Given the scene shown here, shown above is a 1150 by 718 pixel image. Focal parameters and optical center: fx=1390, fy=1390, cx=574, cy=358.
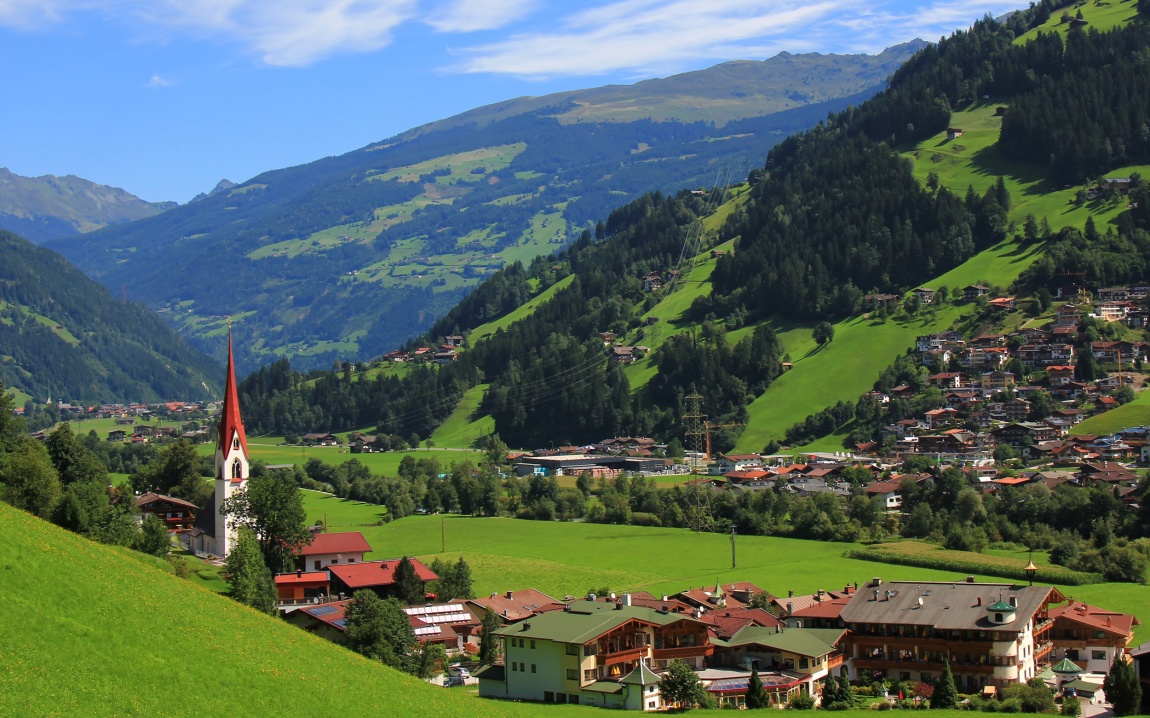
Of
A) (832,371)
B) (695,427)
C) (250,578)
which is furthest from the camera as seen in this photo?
(832,371)

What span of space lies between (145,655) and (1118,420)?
330 feet

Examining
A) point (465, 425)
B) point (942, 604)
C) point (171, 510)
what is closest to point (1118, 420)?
point (942, 604)

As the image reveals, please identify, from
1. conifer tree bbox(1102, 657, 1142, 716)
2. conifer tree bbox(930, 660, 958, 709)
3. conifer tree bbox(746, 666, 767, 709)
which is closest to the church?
conifer tree bbox(746, 666, 767, 709)

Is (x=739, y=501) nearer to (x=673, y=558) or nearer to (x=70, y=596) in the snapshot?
(x=673, y=558)

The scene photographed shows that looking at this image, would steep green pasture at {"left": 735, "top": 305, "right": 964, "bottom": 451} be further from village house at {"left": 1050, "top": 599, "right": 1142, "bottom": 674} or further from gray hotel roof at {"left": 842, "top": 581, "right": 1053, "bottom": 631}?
village house at {"left": 1050, "top": 599, "right": 1142, "bottom": 674}

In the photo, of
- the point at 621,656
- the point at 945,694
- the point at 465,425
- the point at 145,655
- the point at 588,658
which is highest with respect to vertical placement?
the point at 145,655

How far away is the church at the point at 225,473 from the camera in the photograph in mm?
75875

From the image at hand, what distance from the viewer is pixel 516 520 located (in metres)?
105

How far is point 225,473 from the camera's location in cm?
7675

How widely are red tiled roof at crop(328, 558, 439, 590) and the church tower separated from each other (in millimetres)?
7480

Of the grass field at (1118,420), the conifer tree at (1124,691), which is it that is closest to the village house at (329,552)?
the conifer tree at (1124,691)

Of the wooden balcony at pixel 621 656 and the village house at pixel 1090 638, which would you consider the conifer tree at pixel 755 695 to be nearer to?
the wooden balcony at pixel 621 656

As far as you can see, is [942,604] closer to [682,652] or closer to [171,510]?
[682,652]

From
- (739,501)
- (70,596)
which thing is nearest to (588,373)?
(739,501)
